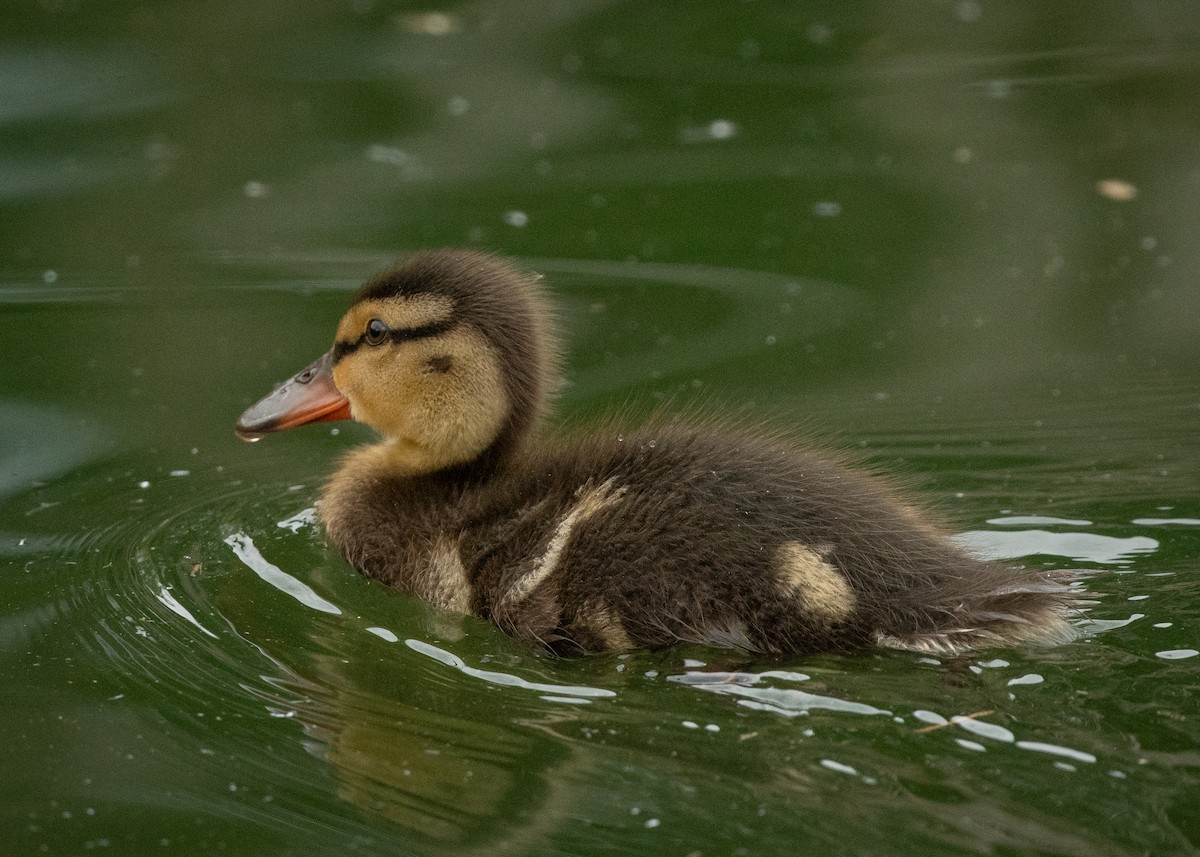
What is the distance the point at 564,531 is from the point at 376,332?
0.70 m

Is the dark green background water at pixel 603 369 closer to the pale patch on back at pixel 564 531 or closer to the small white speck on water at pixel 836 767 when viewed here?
the small white speck on water at pixel 836 767

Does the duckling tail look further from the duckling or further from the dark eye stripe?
the dark eye stripe

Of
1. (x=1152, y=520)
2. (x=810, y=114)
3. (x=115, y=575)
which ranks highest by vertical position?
(x=810, y=114)

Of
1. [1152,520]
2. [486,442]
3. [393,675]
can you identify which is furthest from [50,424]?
[1152,520]

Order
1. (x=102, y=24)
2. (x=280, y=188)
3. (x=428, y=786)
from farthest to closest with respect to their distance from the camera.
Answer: (x=102, y=24), (x=280, y=188), (x=428, y=786)

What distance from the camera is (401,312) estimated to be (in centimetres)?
370

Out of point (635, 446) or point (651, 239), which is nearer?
point (635, 446)

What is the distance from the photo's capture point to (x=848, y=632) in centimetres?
317

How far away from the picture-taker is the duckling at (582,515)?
3180 millimetres

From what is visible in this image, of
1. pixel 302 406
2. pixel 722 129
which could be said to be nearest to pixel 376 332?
pixel 302 406

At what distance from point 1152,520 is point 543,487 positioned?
4.17 feet

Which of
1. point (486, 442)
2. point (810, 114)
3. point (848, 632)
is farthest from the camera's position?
point (810, 114)

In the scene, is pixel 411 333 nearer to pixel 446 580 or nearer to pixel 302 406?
pixel 302 406

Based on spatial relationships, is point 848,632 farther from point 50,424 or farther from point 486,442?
point 50,424
